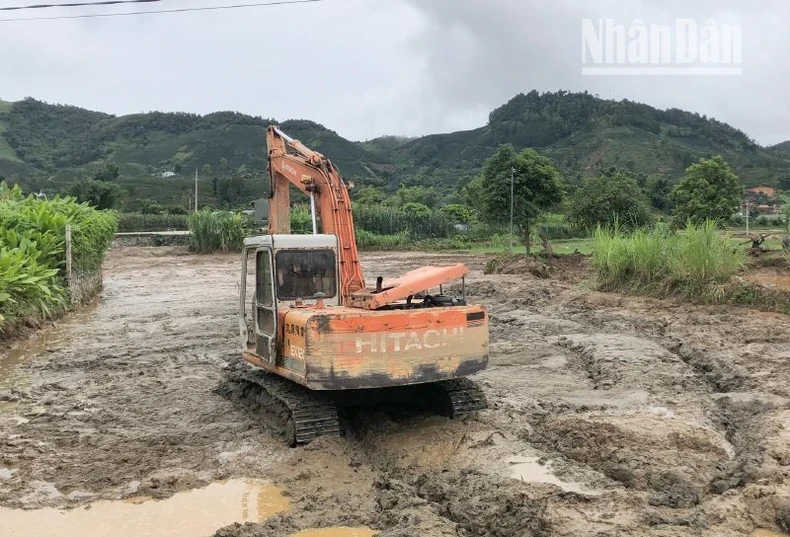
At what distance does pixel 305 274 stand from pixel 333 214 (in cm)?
83

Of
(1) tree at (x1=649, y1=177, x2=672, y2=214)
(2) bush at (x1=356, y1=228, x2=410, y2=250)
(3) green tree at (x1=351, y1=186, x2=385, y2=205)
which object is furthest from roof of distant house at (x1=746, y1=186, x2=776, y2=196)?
(2) bush at (x1=356, y1=228, x2=410, y2=250)

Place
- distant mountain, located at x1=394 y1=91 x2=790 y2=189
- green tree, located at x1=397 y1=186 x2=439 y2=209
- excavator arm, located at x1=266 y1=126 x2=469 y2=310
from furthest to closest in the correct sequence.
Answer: distant mountain, located at x1=394 y1=91 x2=790 y2=189
green tree, located at x1=397 y1=186 x2=439 y2=209
excavator arm, located at x1=266 y1=126 x2=469 y2=310

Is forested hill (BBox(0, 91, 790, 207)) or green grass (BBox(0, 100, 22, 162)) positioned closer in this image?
forested hill (BBox(0, 91, 790, 207))

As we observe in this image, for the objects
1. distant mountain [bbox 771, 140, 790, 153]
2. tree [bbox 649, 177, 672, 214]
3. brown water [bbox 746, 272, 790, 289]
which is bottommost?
brown water [bbox 746, 272, 790, 289]

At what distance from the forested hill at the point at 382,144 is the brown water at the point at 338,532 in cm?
7122

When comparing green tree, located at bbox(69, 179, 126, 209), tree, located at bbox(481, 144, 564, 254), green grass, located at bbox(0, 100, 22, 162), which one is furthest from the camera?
green grass, located at bbox(0, 100, 22, 162)

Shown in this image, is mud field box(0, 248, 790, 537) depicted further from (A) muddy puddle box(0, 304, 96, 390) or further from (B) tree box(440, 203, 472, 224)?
(B) tree box(440, 203, 472, 224)

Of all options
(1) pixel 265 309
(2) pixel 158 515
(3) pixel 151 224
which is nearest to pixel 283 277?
(1) pixel 265 309

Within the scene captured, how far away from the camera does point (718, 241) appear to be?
12.4 metres

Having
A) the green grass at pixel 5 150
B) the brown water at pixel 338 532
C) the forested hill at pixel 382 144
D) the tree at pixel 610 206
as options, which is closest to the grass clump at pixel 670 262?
the tree at pixel 610 206

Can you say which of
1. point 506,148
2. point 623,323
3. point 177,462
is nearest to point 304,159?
point 177,462

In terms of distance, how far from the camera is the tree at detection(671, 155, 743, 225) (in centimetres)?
2578

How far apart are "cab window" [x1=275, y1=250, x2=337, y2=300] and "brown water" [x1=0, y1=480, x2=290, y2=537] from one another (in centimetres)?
206

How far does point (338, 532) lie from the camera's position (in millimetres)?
4379
